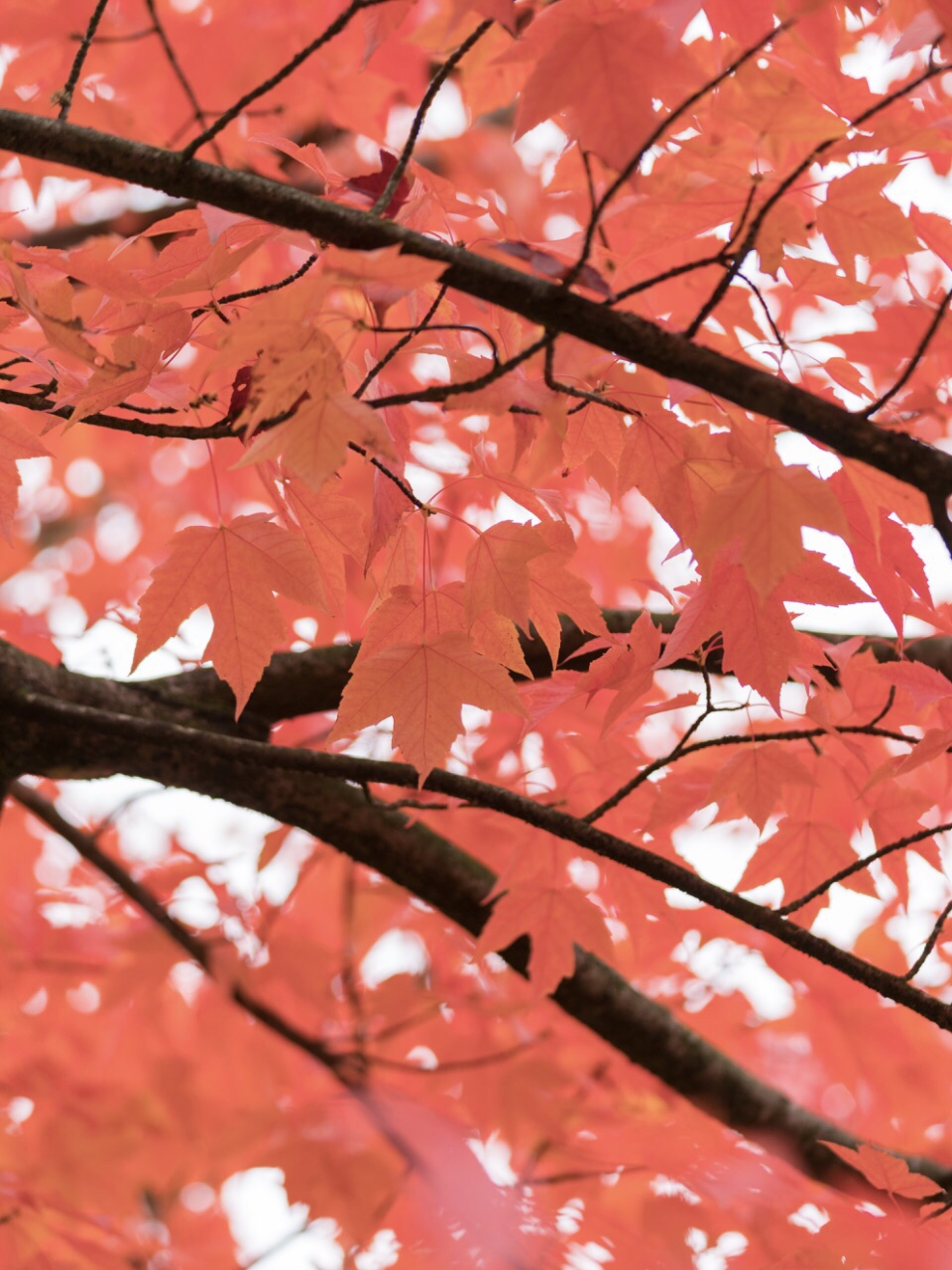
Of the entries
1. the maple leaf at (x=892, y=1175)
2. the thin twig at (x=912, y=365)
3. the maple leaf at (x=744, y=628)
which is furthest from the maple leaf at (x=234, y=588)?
the maple leaf at (x=892, y=1175)

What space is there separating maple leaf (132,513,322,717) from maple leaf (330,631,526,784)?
94 mm

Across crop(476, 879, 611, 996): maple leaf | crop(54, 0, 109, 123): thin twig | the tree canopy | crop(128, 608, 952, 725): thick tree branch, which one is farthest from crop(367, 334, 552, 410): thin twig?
crop(128, 608, 952, 725): thick tree branch

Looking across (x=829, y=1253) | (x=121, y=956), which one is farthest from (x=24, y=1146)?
(x=829, y=1253)

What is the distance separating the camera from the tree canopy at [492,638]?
736 millimetres

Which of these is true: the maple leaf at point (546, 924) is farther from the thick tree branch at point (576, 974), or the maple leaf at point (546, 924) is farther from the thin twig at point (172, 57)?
the thin twig at point (172, 57)

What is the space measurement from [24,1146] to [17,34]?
223 centimetres

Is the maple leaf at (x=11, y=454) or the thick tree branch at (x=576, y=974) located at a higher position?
the maple leaf at (x=11, y=454)

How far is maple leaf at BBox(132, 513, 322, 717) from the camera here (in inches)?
36.1

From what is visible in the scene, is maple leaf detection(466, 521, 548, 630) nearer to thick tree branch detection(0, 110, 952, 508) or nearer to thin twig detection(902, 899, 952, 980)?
thick tree branch detection(0, 110, 952, 508)

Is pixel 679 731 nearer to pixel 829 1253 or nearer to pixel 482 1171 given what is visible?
pixel 482 1171

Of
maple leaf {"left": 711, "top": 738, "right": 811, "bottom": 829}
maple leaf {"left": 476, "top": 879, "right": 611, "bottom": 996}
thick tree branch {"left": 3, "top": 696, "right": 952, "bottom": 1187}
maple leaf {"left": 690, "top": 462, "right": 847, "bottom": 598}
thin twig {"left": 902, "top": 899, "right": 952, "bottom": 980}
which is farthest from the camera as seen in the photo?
thick tree branch {"left": 3, "top": 696, "right": 952, "bottom": 1187}

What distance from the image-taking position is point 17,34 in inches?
71.2

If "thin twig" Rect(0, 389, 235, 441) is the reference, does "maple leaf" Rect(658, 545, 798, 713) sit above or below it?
below

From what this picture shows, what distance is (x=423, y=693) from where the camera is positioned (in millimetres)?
909
